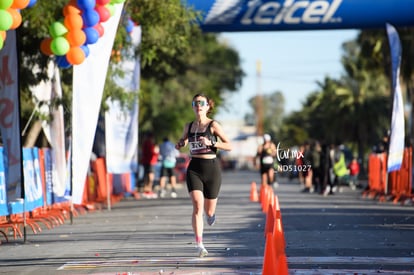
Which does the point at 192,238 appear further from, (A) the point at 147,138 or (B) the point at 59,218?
(A) the point at 147,138

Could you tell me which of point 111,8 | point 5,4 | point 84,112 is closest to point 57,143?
point 111,8

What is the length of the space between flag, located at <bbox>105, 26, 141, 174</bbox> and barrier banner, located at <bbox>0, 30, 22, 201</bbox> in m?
6.95

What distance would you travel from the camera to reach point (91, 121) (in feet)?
54.3

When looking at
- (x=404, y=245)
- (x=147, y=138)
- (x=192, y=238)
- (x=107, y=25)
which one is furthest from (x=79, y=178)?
(x=147, y=138)

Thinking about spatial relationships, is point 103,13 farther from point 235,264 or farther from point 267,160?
point 267,160

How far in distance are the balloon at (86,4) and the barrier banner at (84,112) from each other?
5.83 feet

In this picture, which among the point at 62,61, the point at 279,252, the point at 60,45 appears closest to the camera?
the point at 279,252

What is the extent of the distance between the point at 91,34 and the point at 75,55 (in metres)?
0.51

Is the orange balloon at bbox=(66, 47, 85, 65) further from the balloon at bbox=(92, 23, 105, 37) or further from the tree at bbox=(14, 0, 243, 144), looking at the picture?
the tree at bbox=(14, 0, 243, 144)

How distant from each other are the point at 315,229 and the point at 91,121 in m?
4.17

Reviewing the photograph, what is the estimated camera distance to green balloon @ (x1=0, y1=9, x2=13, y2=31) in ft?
51.7

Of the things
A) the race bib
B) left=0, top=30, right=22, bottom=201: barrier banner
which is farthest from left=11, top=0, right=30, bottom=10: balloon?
the race bib

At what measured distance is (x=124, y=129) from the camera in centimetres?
2423

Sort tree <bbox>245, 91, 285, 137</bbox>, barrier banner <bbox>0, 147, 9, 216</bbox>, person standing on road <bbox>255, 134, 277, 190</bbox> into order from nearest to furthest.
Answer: barrier banner <bbox>0, 147, 9, 216</bbox>, person standing on road <bbox>255, 134, 277, 190</bbox>, tree <bbox>245, 91, 285, 137</bbox>
